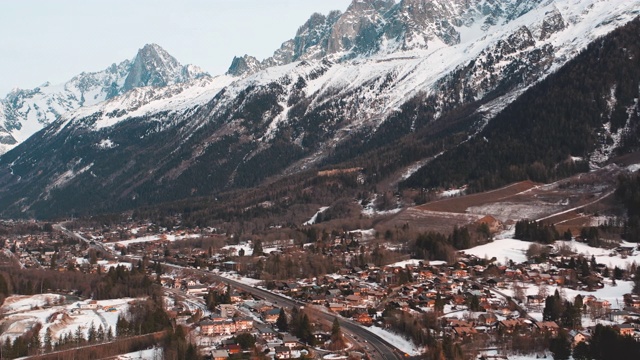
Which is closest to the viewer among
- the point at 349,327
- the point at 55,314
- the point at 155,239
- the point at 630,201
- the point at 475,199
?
the point at 349,327

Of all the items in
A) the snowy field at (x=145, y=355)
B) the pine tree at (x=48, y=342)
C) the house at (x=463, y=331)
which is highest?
the house at (x=463, y=331)

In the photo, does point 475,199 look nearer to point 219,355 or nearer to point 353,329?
point 353,329

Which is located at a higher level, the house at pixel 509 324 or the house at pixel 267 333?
the house at pixel 509 324

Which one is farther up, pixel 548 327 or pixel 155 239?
pixel 155 239

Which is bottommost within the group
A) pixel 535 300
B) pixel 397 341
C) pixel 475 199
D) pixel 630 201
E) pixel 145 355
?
pixel 145 355

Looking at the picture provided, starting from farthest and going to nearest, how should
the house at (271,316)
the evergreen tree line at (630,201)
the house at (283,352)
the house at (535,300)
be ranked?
the evergreen tree line at (630,201)
the house at (535,300)
the house at (271,316)
the house at (283,352)

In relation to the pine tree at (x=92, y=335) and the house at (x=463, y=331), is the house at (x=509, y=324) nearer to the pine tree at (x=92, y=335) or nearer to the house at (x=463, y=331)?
the house at (x=463, y=331)

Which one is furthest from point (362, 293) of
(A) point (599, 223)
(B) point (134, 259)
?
(B) point (134, 259)

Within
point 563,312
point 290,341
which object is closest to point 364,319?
point 290,341

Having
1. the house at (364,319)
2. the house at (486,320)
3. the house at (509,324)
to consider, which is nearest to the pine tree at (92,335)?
the house at (364,319)

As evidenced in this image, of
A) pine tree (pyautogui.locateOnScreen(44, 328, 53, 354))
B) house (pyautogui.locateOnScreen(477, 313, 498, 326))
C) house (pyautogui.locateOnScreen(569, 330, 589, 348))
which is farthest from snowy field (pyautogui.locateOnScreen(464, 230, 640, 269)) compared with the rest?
pine tree (pyautogui.locateOnScreen(44, 328, 53, 354))
